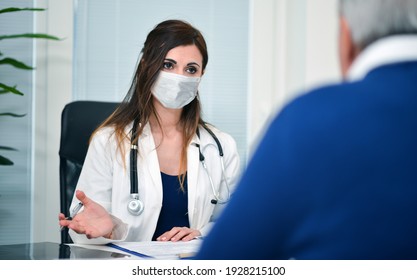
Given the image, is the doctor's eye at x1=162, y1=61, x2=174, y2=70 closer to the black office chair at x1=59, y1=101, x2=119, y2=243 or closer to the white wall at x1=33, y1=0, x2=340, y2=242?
the black office chair at x1=59, y1=101, x2=119, y2=243

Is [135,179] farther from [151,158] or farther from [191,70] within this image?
[191,70]

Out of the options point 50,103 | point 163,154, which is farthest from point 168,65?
point 50,103

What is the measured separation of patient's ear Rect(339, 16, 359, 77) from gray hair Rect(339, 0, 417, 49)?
0.02 metres

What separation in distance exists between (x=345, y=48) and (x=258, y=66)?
55.8 inches

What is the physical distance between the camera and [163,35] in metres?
1.33

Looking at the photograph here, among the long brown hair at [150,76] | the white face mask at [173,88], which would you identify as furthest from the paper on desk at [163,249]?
the white face mask at [173,88]

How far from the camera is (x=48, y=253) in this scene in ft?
2.77

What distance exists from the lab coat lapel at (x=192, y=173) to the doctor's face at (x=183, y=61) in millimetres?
175

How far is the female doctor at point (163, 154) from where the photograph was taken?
1.25 m

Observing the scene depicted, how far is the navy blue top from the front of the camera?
1.27 metres

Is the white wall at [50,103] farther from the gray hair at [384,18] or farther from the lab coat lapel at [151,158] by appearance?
the gray hair at [384,18]

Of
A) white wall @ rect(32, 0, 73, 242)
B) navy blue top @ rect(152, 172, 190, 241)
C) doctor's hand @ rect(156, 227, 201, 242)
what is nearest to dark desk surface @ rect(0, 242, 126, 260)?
doctor's hand @ rect(156, 227, 201, 242)
